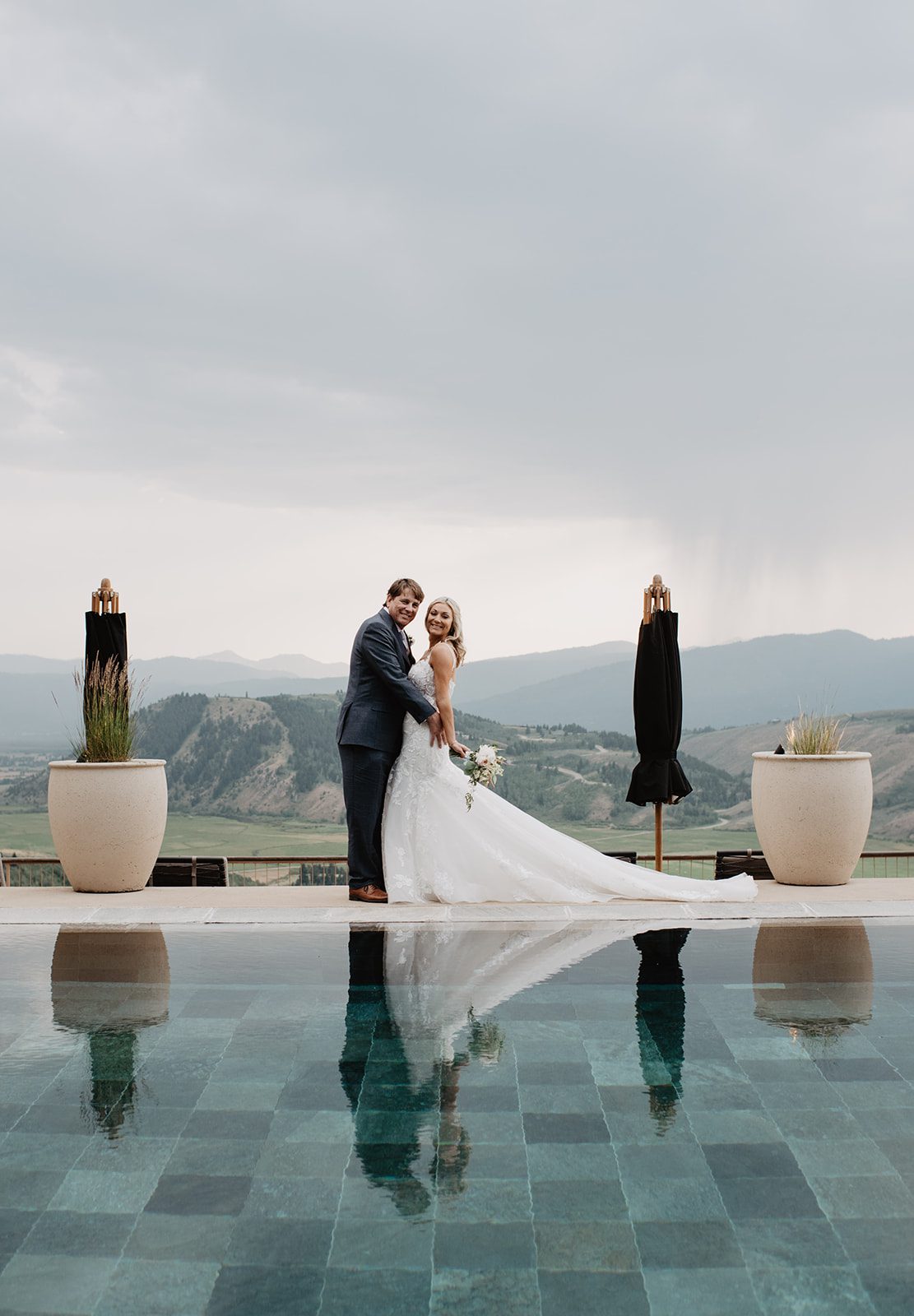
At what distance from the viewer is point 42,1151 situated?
2.47 meters

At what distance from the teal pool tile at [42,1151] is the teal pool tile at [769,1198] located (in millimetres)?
1405

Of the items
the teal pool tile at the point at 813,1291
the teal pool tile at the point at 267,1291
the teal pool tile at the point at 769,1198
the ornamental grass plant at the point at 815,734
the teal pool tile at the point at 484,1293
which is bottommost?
the teal pool tile at the point at 813,1291

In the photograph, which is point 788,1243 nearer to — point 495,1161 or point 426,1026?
point 495,1161

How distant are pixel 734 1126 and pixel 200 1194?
123 centimetres

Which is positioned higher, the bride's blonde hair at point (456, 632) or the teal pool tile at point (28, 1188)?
the bride's blonde hair at point (456, 632)

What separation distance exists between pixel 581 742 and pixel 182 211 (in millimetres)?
21944

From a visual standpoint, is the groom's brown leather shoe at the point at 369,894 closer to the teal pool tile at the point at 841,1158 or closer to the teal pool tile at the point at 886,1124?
the teal pool tile at the point at 886,1124

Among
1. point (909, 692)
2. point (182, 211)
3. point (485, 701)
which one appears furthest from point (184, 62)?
point (909, 692)

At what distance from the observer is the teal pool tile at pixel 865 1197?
2182 mm

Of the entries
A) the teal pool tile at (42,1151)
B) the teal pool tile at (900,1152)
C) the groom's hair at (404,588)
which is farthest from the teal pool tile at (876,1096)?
the groom's hair at (404,588)

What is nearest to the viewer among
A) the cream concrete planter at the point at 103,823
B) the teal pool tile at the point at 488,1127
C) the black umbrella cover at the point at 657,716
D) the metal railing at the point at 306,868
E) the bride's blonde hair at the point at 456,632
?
the teal pool tile at the point at 488,1127

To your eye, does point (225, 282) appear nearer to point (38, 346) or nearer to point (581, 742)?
point (38, 346)

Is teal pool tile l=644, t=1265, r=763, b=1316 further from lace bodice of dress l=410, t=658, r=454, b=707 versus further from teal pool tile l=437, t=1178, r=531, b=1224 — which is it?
lace bodice of dress l=410, t=658, r=454, b=707

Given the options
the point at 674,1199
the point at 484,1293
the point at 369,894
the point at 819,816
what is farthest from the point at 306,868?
the point at 484,1293
